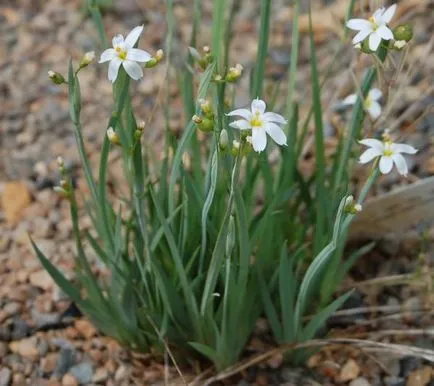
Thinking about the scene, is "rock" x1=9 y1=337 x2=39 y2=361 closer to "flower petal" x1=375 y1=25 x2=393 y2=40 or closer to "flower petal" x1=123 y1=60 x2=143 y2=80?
"flower petal" x1=123 y1=60 x2=143 y2=80

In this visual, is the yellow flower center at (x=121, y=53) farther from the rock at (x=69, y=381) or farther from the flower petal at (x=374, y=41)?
the rock at (x=69, y=381)

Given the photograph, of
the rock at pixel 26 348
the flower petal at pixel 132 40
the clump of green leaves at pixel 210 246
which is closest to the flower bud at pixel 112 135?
the clump of green leaves at pixel 210 246

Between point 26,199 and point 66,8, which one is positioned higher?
point 66,8

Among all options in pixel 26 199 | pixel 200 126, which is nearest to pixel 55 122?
pixel 26 199

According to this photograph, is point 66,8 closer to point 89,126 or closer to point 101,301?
point 89,126

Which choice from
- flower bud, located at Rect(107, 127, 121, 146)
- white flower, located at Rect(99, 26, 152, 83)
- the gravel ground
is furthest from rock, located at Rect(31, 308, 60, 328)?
white flower, located at Rect(99, 26, 152, 83)

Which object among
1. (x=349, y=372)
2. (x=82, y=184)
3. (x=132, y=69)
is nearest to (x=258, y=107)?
(x=132, y=69)

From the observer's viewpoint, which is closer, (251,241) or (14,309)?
(251,241)
